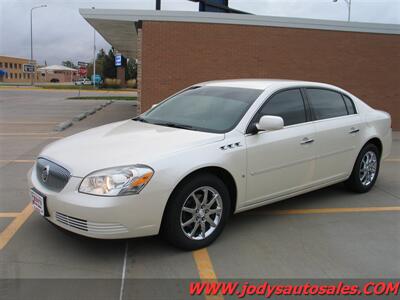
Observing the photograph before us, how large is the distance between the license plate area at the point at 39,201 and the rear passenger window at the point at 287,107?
239 cm

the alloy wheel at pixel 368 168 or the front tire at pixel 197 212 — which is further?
the alloy wheel at pixel 368 168

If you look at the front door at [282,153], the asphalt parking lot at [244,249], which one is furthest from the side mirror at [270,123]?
the asphalt parking lot at [244,249]

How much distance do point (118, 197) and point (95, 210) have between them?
211 mm

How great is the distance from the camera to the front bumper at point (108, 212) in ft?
11.7

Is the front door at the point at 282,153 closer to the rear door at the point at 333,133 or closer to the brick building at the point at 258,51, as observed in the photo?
the rear door at the point at 333,133

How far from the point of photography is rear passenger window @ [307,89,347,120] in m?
5.44

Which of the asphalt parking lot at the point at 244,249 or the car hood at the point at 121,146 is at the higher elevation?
the car hood at the point at 121,146

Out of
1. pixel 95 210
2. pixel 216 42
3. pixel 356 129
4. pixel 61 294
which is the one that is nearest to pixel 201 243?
pixel 95 210

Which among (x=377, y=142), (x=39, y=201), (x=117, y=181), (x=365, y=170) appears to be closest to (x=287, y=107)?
(x=365, y=170)

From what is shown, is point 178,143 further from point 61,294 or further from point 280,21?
point 280,21

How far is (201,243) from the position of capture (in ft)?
13.6

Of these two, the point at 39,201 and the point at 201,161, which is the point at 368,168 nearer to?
the point at 201,161

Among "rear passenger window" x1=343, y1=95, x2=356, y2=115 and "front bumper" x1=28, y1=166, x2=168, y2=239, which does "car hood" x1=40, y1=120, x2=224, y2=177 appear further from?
"rear passenger window" x1=343, y1=95, x2=356, y2=115

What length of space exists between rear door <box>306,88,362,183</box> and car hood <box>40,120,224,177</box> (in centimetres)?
161
